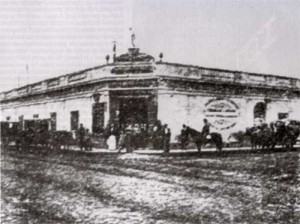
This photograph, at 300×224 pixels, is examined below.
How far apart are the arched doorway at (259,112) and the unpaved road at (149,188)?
9.0 inches

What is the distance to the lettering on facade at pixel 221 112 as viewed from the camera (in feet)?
8.77

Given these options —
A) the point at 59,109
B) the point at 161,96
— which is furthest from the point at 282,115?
the point at 59,109

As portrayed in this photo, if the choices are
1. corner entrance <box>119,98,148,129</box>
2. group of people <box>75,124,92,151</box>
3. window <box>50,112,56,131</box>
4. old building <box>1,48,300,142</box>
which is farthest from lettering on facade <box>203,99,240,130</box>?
window <box>50,112,56,131</box>

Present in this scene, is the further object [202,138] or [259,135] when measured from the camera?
[259,135]

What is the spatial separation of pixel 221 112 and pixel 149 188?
0.62 meters

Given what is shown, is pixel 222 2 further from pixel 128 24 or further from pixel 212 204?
pixel 212 204

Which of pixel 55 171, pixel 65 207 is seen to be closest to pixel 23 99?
→ pixel 55 171

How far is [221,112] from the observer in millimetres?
2684

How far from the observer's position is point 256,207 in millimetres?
2438

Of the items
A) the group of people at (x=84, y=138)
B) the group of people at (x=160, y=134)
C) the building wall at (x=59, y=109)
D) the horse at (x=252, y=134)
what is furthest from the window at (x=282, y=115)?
the group of people at (x=84, y=138)

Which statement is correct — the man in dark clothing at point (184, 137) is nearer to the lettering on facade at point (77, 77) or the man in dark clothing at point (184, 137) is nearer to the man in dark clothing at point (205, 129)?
the man in dark clothing at point (205, 129)

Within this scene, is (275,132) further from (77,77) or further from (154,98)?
(77,77)

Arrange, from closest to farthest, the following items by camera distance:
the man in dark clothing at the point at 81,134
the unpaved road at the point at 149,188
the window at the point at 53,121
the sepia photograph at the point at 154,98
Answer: the unpaved road at the point at 149,188
the sepia photograph at the point at 154,98
the man in dark clothing at the point at 81,134
the window at the point at 53,121

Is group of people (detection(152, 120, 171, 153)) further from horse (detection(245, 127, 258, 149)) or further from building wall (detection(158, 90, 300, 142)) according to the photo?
horse (detection(245, 127, 258, 149))
